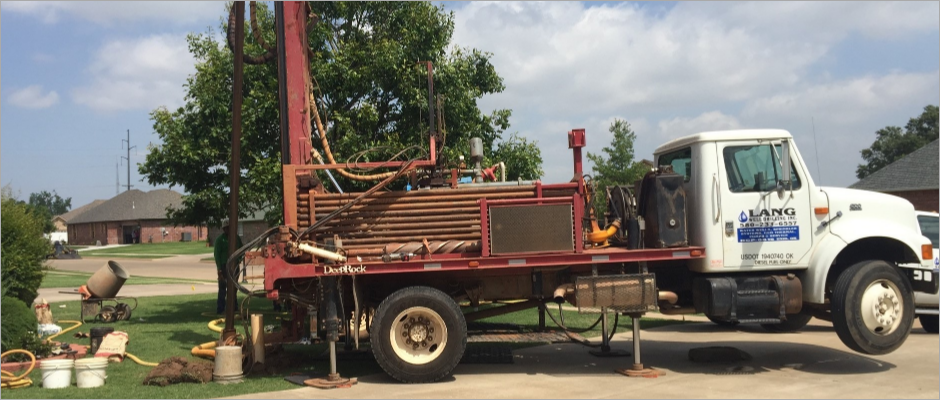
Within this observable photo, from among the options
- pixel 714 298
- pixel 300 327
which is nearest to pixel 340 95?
pixel 300 327

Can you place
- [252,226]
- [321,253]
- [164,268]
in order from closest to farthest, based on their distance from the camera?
1. [321,253]
2. [164,268]
3. [252,226]

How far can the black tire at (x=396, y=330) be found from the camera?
900cm

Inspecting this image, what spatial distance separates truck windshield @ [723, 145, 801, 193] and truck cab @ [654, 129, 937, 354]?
0.04 ft

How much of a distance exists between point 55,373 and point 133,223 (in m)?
83.2

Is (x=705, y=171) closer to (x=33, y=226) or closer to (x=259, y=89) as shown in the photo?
(x=259, y=89)

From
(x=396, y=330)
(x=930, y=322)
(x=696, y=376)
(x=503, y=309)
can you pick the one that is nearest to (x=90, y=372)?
(x=396, y=330)

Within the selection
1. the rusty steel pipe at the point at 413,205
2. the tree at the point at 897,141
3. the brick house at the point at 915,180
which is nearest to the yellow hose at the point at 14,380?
the rusty steel pipe at the point at 413,205

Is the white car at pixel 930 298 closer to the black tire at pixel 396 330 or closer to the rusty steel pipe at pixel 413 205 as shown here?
the rusty steel pipe at pixel 413 205

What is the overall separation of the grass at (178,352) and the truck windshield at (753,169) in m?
3.99

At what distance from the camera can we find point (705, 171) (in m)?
9.29

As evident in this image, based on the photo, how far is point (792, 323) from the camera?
11.2m

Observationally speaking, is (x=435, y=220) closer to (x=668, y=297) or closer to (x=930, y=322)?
(x=668, y=297)

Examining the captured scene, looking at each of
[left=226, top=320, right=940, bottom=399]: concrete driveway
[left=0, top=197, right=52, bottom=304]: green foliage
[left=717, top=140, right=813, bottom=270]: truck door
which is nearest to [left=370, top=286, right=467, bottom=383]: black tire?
[left=226, top=320, right=940, bottom=399]: concrete driveway

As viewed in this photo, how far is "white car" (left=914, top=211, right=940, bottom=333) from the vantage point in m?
12.1
